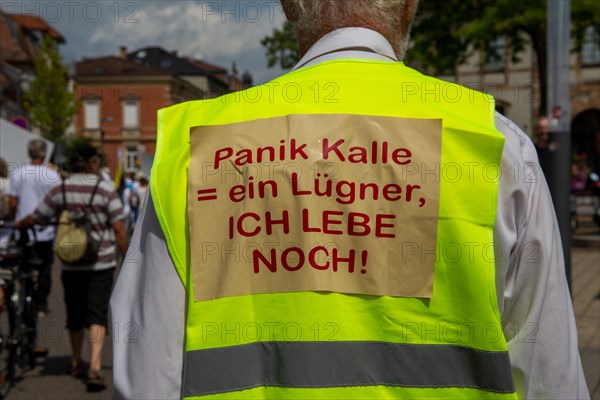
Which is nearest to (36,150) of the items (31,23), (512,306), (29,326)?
(29,326)

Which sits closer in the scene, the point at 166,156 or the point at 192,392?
the point at 192,392

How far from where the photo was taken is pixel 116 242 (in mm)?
7602

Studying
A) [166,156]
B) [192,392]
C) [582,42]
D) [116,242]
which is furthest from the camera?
[582,42]

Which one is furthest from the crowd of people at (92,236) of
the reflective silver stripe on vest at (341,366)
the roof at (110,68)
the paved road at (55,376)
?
the roof at (110,68)

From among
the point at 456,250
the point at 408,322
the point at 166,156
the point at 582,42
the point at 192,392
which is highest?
the point at 582,42

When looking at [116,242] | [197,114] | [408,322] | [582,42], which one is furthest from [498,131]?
[582,42]

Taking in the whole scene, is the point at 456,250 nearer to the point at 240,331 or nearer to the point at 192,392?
the point at 240,331

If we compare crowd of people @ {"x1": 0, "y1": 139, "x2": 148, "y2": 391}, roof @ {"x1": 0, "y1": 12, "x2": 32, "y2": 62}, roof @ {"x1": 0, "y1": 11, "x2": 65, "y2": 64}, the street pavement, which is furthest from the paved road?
roof @ {"x1": 0, "y1": 12, "x2": 32, "y2": 62}

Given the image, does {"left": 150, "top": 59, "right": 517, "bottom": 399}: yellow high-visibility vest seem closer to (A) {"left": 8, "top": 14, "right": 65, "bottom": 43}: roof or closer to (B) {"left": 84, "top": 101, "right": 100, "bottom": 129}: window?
(A) {"left": 8, "top": 14, "right": 65, "bottom": 43}: roof

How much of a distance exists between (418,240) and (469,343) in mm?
203

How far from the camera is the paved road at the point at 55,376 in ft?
23.4

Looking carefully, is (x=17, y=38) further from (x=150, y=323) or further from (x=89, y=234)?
(x=150, y=323)

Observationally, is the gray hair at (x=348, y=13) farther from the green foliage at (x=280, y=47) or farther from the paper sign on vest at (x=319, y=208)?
the green foliage at (x=280, y=47)

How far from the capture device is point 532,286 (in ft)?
5.90
